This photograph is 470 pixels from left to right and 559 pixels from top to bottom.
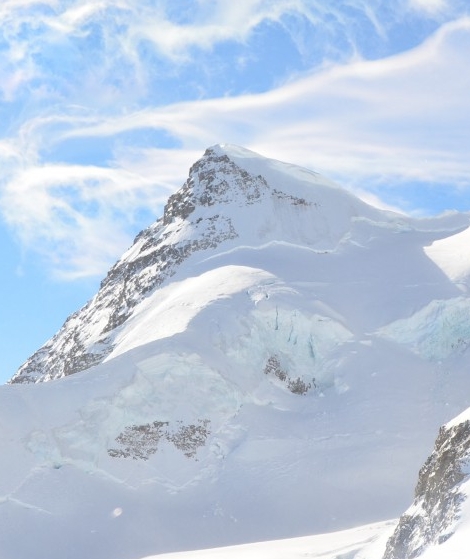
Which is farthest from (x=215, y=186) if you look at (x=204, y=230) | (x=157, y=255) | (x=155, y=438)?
(x=155, y=438)

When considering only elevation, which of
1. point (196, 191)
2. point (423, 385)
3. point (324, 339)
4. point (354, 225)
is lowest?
point (423, 385)

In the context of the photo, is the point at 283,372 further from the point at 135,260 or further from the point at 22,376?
the point at 22,376

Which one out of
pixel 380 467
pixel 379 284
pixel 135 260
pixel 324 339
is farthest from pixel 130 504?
pixel 135 260

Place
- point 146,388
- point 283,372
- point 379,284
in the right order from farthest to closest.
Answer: point 379,284 < point 283,372 < point 146,388

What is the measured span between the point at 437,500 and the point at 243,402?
24801 millimetres

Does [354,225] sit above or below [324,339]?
above

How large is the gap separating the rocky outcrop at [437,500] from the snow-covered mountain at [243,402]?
49.9ft

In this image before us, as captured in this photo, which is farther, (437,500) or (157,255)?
(157,255)

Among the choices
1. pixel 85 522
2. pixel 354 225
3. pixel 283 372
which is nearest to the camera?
pixel 85 522

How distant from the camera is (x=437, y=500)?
2202cm

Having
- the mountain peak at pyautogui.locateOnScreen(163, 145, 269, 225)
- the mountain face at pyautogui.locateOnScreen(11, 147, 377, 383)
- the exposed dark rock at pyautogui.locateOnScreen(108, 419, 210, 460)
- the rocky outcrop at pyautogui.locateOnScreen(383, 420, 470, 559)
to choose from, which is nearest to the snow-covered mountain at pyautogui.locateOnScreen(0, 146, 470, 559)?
the exposed dark rock at pyautogui.locateOnScreen(108, 419, 210, 460)

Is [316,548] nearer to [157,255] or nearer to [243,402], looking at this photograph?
[243,402]

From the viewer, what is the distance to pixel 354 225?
65.4 metres

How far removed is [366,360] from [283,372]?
4.30 m
